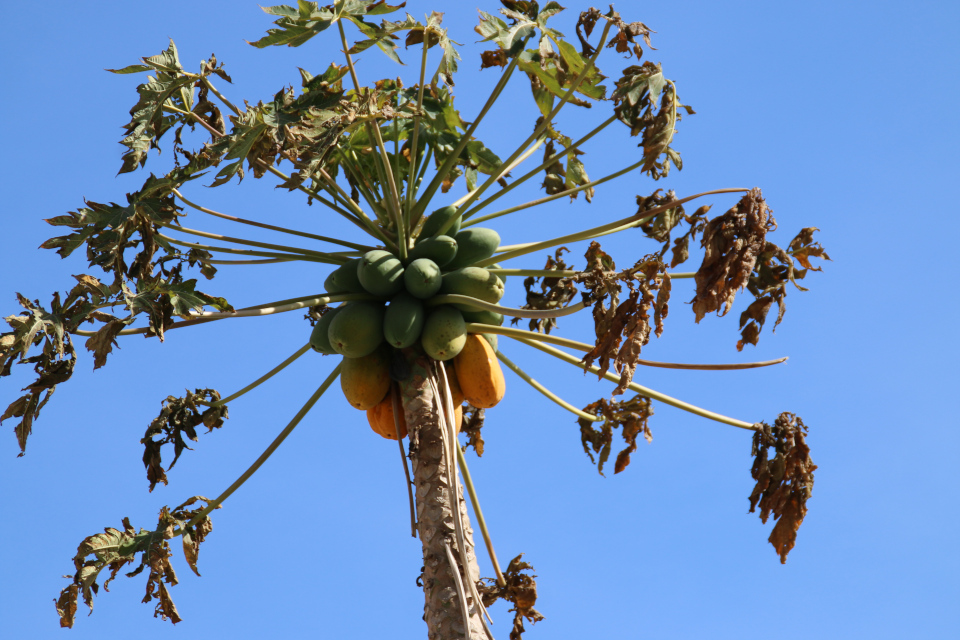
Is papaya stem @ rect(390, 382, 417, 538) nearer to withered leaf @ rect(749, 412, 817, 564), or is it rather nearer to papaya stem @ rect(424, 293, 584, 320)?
papaya stem @ rect(424, 293, 584, 320)

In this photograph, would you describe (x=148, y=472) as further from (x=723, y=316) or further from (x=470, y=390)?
(x=723, y=316)

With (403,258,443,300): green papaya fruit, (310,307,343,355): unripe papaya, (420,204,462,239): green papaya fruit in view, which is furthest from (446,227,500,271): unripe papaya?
(310,307,343,355): unripe papaya

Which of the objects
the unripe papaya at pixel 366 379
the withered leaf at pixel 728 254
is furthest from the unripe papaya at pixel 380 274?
the withered leaf at pixel 728 254

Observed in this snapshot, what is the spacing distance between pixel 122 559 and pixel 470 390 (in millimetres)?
2138

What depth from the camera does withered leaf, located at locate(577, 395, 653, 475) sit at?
551 centimetres

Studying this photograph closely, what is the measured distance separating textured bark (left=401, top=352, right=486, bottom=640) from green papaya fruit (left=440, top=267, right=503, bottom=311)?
42 centimetres

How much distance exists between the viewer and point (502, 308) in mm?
4453

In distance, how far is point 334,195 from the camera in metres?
5.41

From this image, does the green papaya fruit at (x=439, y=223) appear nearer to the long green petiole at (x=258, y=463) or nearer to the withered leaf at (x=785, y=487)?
the long green petiole at (x=258, y=463)

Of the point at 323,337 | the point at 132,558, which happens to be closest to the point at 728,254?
the point at 323,337

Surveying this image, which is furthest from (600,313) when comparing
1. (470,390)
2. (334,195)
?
(334,195)

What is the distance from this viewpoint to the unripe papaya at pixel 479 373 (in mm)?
4961

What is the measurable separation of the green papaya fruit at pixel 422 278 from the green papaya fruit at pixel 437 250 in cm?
16

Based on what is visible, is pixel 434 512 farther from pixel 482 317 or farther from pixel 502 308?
pixel 482 317
